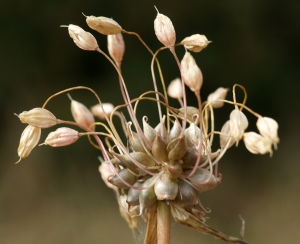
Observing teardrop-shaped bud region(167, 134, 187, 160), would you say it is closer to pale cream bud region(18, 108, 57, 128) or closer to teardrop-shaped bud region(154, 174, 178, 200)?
teardrop-shaped bud region(154, 174, 178, 200)

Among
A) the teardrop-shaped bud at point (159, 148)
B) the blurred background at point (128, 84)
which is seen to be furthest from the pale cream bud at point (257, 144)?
the blurred background at point (128, 84)

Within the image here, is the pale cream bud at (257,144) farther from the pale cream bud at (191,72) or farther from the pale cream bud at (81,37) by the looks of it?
the pale cream bud at (81,37)

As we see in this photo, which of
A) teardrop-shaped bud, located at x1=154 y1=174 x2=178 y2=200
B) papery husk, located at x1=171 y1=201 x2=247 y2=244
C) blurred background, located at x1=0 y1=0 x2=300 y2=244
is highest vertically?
teardrop-shaped bud, located at x1=154 y1=174 x2=178 y2=200

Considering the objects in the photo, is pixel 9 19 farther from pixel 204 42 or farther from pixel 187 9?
pixel 204 42

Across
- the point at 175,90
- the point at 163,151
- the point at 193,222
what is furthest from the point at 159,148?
the point at 175,90

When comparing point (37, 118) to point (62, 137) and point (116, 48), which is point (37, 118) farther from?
point (116, 48)

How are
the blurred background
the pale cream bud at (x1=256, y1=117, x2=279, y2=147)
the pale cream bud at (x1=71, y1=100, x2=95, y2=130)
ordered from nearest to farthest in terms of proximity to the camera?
the pale cream bud at (x1=256, y1=117, x2=279, y2=147)
the pale cream bud at (x1=71, y1=100, x2=95, y2=130)
the blurred background

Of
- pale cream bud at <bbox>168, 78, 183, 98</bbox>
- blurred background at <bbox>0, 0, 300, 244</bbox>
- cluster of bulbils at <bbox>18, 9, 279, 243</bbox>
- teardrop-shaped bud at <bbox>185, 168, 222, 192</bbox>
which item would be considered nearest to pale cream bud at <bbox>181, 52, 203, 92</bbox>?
cluster of bulbils at <bbox>18, 9, 279, 243</bbox>

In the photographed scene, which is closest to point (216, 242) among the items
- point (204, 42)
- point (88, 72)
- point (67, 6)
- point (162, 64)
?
point (162, 64)
